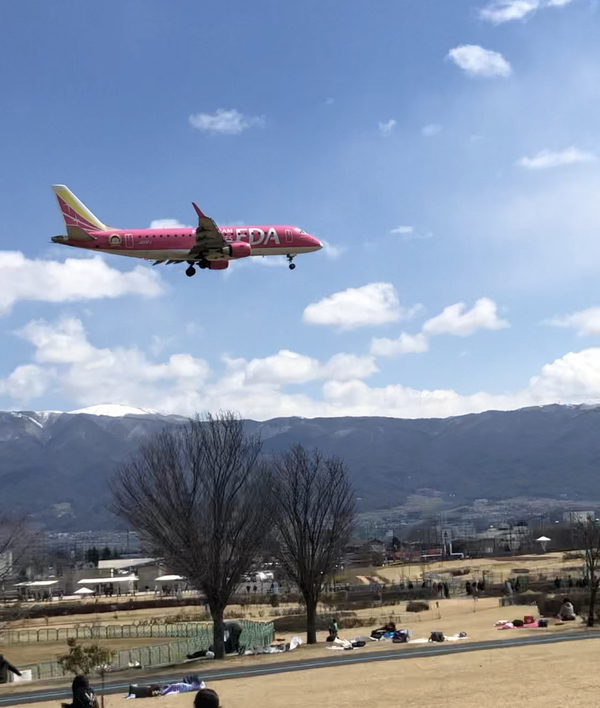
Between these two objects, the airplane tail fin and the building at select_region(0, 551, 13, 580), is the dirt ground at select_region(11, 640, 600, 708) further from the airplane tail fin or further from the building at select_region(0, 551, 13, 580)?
the airplane tail fin

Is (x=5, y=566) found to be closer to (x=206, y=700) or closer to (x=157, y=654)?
(x=157, y=654)

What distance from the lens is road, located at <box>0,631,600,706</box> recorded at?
28078 mm

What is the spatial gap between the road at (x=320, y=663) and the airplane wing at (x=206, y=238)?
2121 centimetres

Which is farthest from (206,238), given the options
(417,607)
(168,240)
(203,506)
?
(417,607)

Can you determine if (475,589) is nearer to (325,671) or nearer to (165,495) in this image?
(165,495)

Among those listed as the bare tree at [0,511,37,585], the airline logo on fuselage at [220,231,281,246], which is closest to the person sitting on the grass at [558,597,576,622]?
the airline logo on fuselage at [220,231,281,246]

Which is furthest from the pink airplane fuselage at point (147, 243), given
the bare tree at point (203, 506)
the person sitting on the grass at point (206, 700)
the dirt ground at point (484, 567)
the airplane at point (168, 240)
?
the dirt ground at point (484, 567)

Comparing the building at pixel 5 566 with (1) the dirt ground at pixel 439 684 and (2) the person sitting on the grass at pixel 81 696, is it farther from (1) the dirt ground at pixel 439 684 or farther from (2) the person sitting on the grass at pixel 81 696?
(2) the person sitting on the grass at pixel 81 696

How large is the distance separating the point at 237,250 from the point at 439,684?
27.9 m

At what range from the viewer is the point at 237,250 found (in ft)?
159

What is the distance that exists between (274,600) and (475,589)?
62.6 feet

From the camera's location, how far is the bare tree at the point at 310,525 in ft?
137

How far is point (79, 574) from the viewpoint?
151m

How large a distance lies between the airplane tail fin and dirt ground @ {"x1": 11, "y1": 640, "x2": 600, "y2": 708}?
2787 cm
